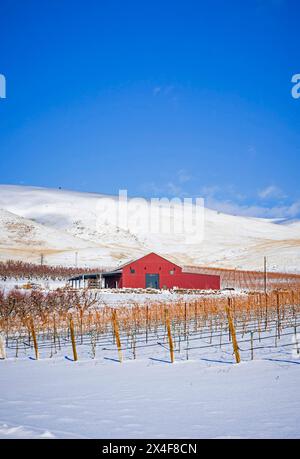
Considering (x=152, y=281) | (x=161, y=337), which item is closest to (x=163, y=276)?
(x=152, y=281)

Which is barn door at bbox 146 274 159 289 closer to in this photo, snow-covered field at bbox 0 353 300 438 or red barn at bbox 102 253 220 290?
red barn at bbox 102 253 220 290

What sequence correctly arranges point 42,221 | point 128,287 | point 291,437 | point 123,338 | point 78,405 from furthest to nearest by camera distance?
point 42,221
point 128,287
point 123,338
point 78,405
point 291,437

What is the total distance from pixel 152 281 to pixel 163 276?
1.29m

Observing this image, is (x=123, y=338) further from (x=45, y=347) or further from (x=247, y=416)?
(x=247, y=416)

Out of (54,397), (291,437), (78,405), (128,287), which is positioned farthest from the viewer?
(128,287)

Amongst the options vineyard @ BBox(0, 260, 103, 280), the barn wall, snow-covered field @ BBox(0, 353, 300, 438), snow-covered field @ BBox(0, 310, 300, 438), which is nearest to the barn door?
the barn wall

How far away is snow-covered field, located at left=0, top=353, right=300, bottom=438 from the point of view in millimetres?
6754

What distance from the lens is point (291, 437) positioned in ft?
19.9

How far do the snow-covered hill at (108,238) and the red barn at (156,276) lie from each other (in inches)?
1203

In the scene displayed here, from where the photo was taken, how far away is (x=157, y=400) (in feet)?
29.3

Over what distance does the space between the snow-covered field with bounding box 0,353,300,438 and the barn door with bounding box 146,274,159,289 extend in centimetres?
3483

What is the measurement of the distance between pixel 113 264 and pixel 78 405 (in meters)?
79.5

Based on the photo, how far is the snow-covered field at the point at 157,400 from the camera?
6.75 metres

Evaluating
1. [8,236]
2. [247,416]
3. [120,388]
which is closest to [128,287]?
[120,388]
